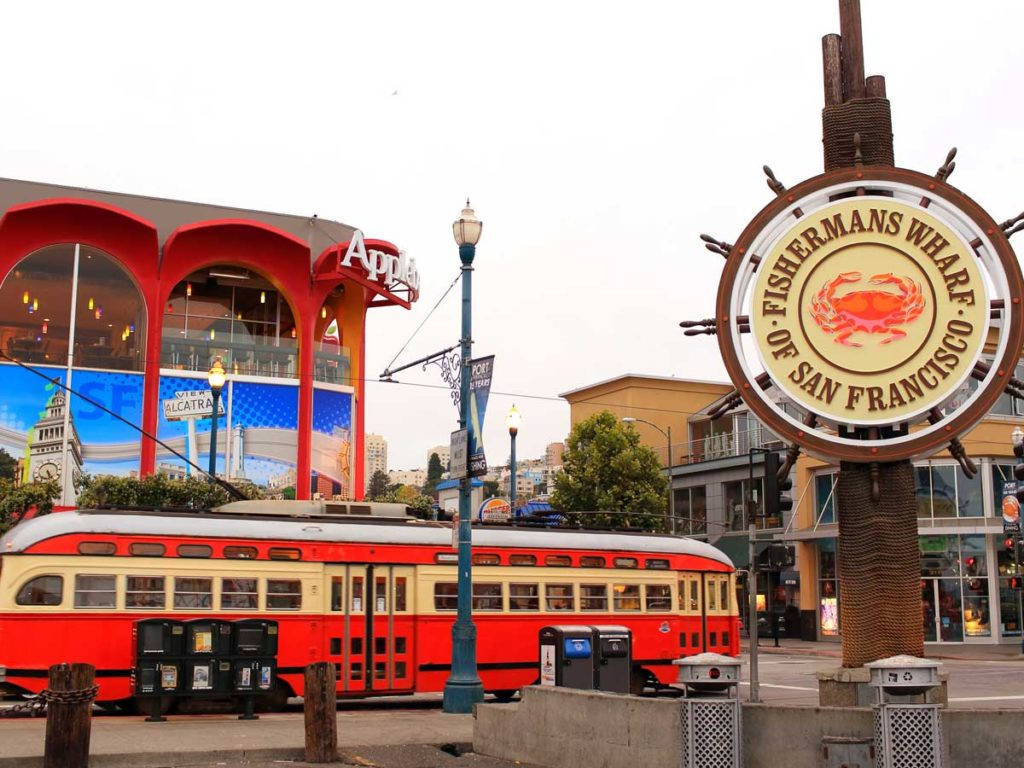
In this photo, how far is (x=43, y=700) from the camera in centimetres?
1800

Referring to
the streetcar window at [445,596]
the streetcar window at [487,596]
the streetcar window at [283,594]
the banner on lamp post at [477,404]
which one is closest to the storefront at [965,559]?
the streetcar window at [487,596]

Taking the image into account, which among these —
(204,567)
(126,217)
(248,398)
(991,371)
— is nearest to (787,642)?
(248,398)

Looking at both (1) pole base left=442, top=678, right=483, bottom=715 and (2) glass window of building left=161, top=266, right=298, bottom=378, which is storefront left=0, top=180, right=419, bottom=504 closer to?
(2) glass window of building left=161, top=266, right=298, bottom=378

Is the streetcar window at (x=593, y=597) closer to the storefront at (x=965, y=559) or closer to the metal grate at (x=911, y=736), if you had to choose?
the metal grate at (x=911, y=736)

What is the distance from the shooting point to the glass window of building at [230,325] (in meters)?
44.1

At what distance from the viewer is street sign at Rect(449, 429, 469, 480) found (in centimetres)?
2055

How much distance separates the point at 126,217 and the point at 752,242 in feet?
105

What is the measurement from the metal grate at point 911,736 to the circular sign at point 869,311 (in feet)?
13.7

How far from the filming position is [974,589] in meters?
44.9

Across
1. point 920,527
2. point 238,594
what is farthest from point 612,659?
point 920,527

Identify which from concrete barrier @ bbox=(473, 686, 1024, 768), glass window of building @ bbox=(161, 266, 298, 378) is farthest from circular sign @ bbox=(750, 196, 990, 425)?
glass window of building @ bbox=(161, 266, 298, 378)

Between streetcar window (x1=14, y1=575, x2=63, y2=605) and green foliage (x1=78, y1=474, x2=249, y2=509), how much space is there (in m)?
15.5

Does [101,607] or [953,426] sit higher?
[953,426]

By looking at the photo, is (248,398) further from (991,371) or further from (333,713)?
(991,371)
